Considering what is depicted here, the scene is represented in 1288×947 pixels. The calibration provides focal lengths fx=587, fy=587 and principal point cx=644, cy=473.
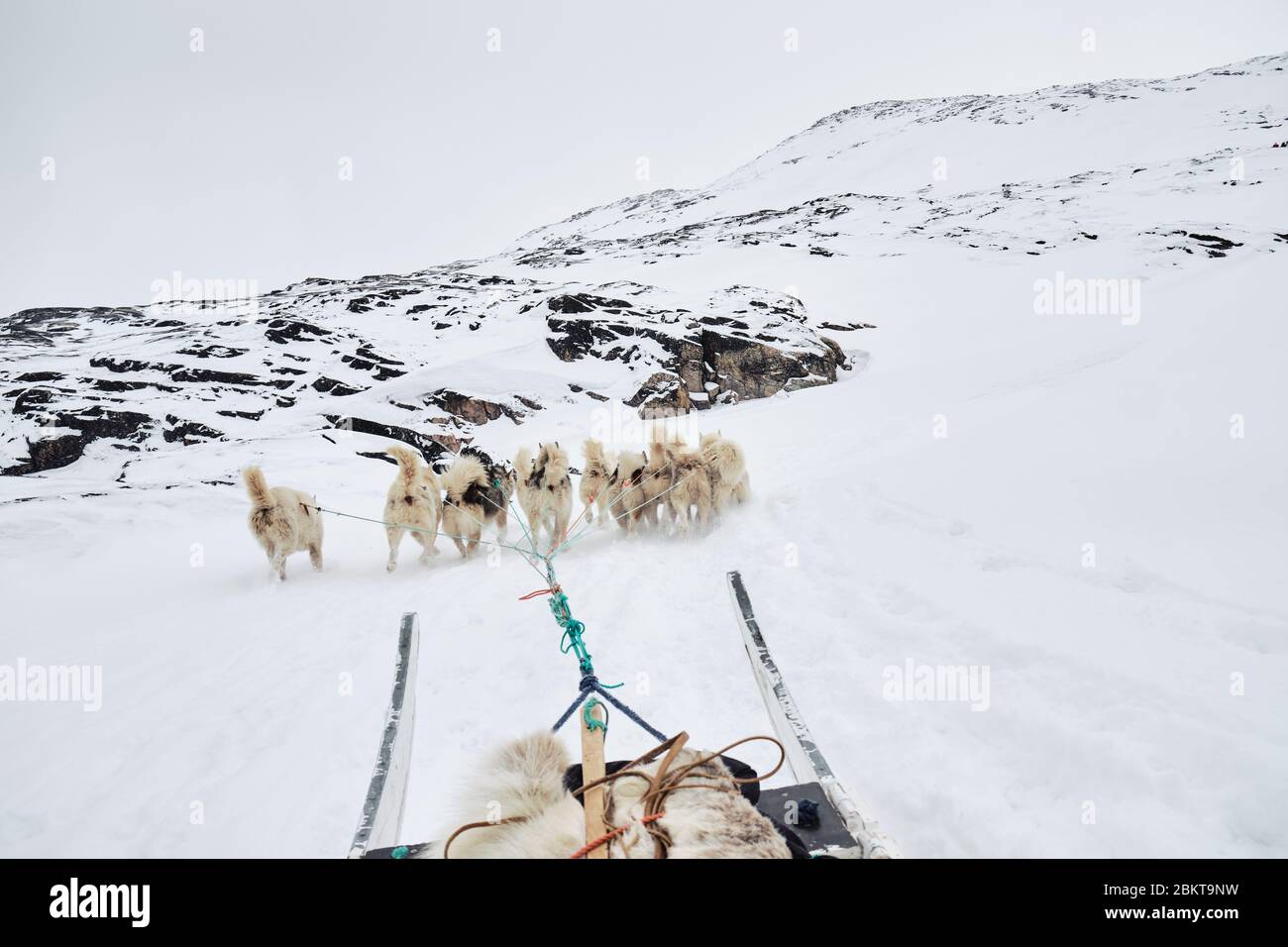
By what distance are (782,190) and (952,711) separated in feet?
228

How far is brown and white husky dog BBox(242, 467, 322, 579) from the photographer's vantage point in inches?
215

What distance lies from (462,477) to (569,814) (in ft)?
17.0

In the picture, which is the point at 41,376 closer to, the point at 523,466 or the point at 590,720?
the point at 523,466

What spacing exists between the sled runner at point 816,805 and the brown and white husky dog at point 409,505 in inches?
172

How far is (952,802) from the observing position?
7.32ft

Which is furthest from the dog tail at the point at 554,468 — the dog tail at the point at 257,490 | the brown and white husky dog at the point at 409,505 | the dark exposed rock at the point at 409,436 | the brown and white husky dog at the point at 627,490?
the dark exposed rock at the point at 409,436

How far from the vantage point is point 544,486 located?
6.49m

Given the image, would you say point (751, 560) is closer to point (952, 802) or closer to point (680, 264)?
point (952, 802)

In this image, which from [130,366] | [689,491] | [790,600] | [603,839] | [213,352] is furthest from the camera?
[213,352]

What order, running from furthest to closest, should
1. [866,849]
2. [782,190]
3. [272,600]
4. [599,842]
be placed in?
[782,190] → [272,600] → [866,849] → [599,842]

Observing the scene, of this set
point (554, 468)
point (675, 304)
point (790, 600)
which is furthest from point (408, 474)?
point (675, 304)

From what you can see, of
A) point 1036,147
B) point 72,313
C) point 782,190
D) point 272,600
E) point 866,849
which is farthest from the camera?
point 782,190
